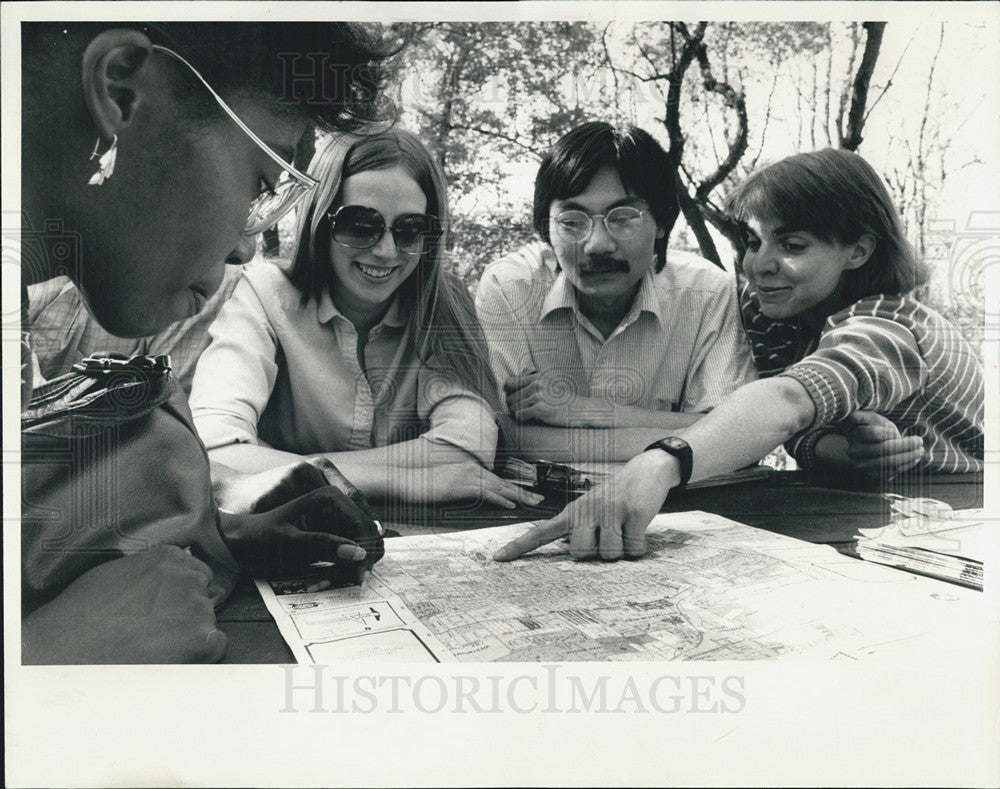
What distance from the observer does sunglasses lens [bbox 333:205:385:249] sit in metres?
2.93

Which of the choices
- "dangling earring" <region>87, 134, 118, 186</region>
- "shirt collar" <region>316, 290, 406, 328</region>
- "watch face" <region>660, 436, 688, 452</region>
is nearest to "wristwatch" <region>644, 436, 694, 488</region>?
"watch face" <region>660, 436, 688, 452</region>

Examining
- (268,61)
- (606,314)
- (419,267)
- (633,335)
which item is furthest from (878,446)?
(268,61)

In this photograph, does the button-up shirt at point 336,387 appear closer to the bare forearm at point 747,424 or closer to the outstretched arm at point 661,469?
the outstretched arm at point 661,469

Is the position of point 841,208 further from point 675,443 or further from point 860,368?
point 675,443

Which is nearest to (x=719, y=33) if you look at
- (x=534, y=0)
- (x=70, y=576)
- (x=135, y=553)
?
(x=534, y=0)

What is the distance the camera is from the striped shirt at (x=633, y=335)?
2.99 metres

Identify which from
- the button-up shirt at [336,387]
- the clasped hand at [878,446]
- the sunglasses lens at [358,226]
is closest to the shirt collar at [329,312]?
the button-up shirt at [336,387]

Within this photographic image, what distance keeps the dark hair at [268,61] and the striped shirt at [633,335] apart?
70cm

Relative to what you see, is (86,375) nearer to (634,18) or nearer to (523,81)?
(523,81)

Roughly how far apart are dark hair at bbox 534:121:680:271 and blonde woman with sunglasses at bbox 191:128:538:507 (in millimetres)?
342

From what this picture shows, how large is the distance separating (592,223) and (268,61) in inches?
44.8

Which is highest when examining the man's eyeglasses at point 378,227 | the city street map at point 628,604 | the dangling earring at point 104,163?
the dangling earring at point 104,163

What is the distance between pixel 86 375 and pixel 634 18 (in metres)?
2.08

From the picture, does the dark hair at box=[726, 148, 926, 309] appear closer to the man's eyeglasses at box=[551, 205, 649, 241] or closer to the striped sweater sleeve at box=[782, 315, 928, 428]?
the striped sweater sleeve at box=[782, 315, 928, 428]
